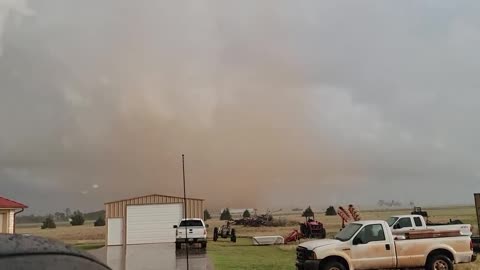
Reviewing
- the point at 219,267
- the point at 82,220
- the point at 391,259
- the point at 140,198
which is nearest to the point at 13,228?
the point at 140,198

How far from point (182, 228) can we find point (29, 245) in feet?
102

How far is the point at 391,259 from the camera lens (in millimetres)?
15844

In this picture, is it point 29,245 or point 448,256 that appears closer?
point 29,245

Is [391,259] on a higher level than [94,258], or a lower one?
lower

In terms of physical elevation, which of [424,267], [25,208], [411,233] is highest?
[25,208]

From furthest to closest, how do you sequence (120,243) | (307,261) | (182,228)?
(120,243), (182,228), (307,261)

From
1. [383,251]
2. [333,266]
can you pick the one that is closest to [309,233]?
[383,251]

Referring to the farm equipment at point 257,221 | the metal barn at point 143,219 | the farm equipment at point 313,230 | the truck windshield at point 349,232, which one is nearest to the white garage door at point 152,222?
the metal barn at point 143,219

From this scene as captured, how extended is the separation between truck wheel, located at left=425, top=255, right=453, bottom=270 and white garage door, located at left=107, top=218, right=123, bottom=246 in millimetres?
28998

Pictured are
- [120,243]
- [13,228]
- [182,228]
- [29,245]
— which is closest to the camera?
[29,245]

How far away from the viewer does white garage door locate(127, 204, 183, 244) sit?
40156 mm

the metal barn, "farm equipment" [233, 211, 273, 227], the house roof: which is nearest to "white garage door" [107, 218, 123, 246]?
the metal barn

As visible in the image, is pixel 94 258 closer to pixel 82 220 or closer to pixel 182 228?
pixel 182 228

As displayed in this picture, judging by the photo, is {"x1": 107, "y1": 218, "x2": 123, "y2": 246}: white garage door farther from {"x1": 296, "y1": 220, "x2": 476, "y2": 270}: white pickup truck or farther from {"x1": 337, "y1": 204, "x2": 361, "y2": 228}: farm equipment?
{"x1": 296, "y1": 220, "x2": 476, "y2": 270}: white pickup truck
